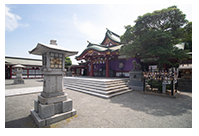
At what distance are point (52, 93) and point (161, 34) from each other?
7.88m

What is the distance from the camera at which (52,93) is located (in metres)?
3.82

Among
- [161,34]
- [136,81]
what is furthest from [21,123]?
[161,34]

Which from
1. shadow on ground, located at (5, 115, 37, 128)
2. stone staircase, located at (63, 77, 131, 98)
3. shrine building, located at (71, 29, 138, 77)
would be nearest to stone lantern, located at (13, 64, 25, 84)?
shrine building, located at (71, 29, 138, 77)

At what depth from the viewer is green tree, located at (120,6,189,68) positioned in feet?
23.0

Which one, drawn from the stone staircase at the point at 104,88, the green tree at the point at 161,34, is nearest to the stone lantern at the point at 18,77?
the stone staircase at the point at 104,88

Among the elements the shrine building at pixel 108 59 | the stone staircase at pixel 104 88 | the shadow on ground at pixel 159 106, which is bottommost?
the shadow on ground at pixel 159 106

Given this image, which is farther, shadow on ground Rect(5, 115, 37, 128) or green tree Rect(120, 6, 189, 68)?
green tree Rect(120, 6, 189, 68)

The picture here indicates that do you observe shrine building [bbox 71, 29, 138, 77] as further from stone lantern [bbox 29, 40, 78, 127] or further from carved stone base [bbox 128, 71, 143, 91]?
stone lantern [bbox 29, 40, 78, 127]

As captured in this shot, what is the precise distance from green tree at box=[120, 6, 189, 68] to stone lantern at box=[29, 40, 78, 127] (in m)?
6.23

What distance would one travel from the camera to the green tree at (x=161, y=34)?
700 cm

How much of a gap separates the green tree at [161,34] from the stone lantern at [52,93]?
6230 millimetres

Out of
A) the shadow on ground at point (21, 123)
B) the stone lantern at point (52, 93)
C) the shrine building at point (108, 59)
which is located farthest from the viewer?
the shrine building at point (108, 59)

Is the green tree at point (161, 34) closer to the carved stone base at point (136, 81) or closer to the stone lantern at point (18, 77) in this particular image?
the carved stone base at point (136, 81)

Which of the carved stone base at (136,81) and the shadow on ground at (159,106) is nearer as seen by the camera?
the shadow on ground at (159,106)
